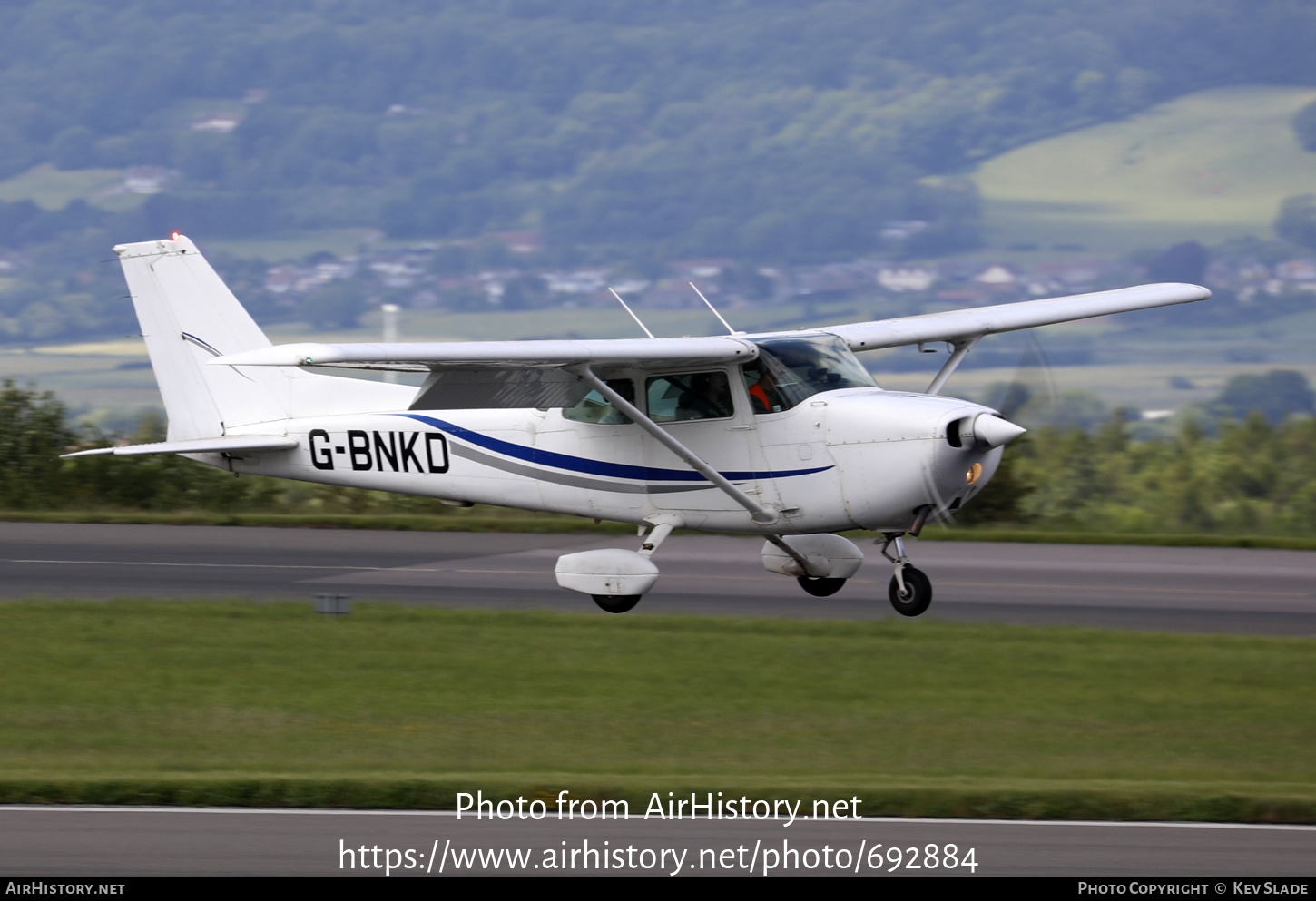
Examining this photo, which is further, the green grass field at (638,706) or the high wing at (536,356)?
the high wing at (536,356)

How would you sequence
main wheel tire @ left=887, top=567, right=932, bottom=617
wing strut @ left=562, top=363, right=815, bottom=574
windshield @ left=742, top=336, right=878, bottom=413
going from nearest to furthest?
wing strut @ left=562, top=363, right=815, bottom=574 < windshield @ left=742, top=336, right=878, bottom=413 < main wheel tire @ left=887, top=567, right=932, bottom=617

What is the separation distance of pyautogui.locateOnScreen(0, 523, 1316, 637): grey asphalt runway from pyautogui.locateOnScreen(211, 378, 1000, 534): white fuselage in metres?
1.20

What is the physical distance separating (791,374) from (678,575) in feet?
14.9

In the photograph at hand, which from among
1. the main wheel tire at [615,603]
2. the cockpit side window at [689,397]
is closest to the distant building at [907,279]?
the main wheel tire at [615,603]

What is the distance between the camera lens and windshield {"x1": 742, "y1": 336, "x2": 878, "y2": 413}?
1241 centimetres

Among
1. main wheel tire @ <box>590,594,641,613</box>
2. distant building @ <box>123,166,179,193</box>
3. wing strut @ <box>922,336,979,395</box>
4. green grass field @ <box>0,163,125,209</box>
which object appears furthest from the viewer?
distant building @ <box>123,166,179,193</box>

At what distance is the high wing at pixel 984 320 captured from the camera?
14.0 metres

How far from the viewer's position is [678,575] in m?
16.4

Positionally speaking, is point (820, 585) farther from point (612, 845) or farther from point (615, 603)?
point (612, 845)


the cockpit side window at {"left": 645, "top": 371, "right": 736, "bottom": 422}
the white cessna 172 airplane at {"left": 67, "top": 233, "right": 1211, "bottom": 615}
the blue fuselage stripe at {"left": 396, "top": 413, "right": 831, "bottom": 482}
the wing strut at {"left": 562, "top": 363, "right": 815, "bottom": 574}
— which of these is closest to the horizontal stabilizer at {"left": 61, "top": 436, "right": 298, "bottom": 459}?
the white cessna 172 airplane at {"left": 67, "top": 233, "right": 1211, "bottom": 615}

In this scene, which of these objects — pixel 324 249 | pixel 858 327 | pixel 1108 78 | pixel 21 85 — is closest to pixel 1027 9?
pixel 1108 78

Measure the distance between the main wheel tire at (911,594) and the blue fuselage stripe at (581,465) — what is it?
136 cm

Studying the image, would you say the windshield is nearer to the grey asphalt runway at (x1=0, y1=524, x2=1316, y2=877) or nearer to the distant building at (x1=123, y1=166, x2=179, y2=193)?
the grey asphalt runway at (x1=0, y1=524, x2=1316, y2=877)

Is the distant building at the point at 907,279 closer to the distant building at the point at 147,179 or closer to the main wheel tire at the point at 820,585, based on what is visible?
the distant building at the point at 147,179
